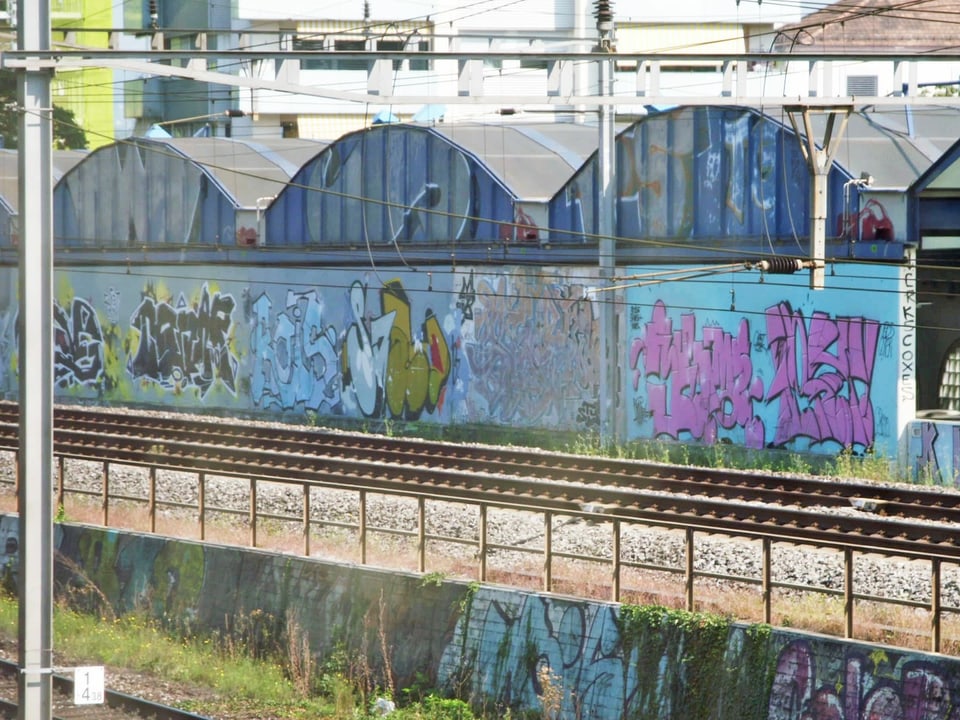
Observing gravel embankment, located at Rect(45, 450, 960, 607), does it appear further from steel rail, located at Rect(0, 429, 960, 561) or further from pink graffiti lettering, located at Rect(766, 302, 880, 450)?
pink graffiti lettering, located at Rect(766, 302, 880, 450)

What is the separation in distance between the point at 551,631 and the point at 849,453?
10369 mm

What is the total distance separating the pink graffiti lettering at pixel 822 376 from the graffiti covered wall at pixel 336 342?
3.84m

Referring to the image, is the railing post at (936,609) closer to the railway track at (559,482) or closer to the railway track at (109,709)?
the railway track at (559,482)

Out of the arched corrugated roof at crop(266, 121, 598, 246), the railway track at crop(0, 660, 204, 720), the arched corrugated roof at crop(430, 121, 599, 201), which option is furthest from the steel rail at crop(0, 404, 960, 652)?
the arched corrugated roof at crop(430, 121, 599, 201)

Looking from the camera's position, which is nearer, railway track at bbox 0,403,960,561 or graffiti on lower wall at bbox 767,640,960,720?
graffiti on lower wall at bbox 767,640,960,720


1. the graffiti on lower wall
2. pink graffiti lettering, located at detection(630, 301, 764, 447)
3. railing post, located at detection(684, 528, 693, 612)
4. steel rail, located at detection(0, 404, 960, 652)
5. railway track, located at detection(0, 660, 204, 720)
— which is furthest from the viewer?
pink graffiti lettering, located at detection(630, 301, 764, 447)

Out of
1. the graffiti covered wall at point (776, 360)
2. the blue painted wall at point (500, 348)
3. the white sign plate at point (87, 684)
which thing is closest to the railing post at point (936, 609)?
the white sign plate at point (87, 684)

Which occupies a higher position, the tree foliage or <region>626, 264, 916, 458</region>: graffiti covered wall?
the tree foliage

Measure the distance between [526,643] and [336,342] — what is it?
16913 millimetres

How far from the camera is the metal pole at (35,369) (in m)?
8.41

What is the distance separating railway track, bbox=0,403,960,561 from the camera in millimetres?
15188

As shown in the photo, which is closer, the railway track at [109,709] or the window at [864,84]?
the railway track at [109,709]

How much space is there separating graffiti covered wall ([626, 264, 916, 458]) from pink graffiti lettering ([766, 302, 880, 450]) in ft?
0.05

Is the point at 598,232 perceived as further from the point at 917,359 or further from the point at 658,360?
the point at 917,359
